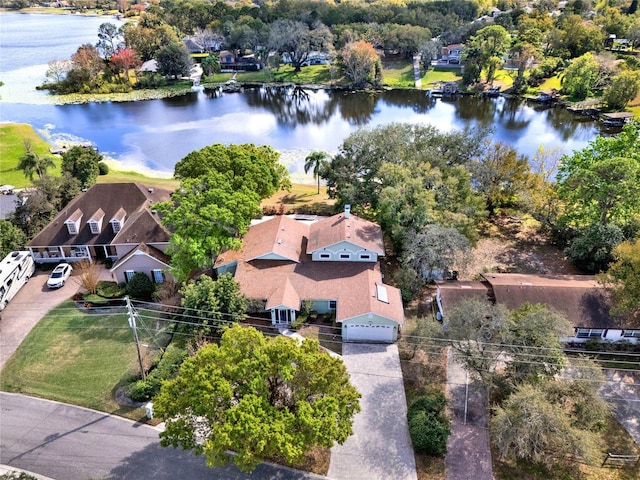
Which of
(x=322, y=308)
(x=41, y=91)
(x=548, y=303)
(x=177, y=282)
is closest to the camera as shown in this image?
(x=548, y=303)

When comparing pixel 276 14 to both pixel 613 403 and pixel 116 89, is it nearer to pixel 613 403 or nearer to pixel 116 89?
A: pixel 116 89

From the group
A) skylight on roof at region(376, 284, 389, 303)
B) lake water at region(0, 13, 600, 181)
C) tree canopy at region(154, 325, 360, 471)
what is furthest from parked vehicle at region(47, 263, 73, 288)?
lake water at region(0, 13, 600, 181)

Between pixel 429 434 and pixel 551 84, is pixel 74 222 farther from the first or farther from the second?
pixel 551 84

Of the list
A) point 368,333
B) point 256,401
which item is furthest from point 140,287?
point 256,401

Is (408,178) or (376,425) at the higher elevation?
(408,178)

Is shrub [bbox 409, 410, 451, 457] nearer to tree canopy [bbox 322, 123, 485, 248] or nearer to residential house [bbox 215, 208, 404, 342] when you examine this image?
residential house [bbox 215, 208, 404, 342]

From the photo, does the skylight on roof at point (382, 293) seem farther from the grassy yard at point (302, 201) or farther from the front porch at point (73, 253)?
the front porch at point (73, 253)

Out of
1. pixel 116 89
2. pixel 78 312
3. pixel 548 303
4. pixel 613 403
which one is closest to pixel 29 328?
pixel 78 312
